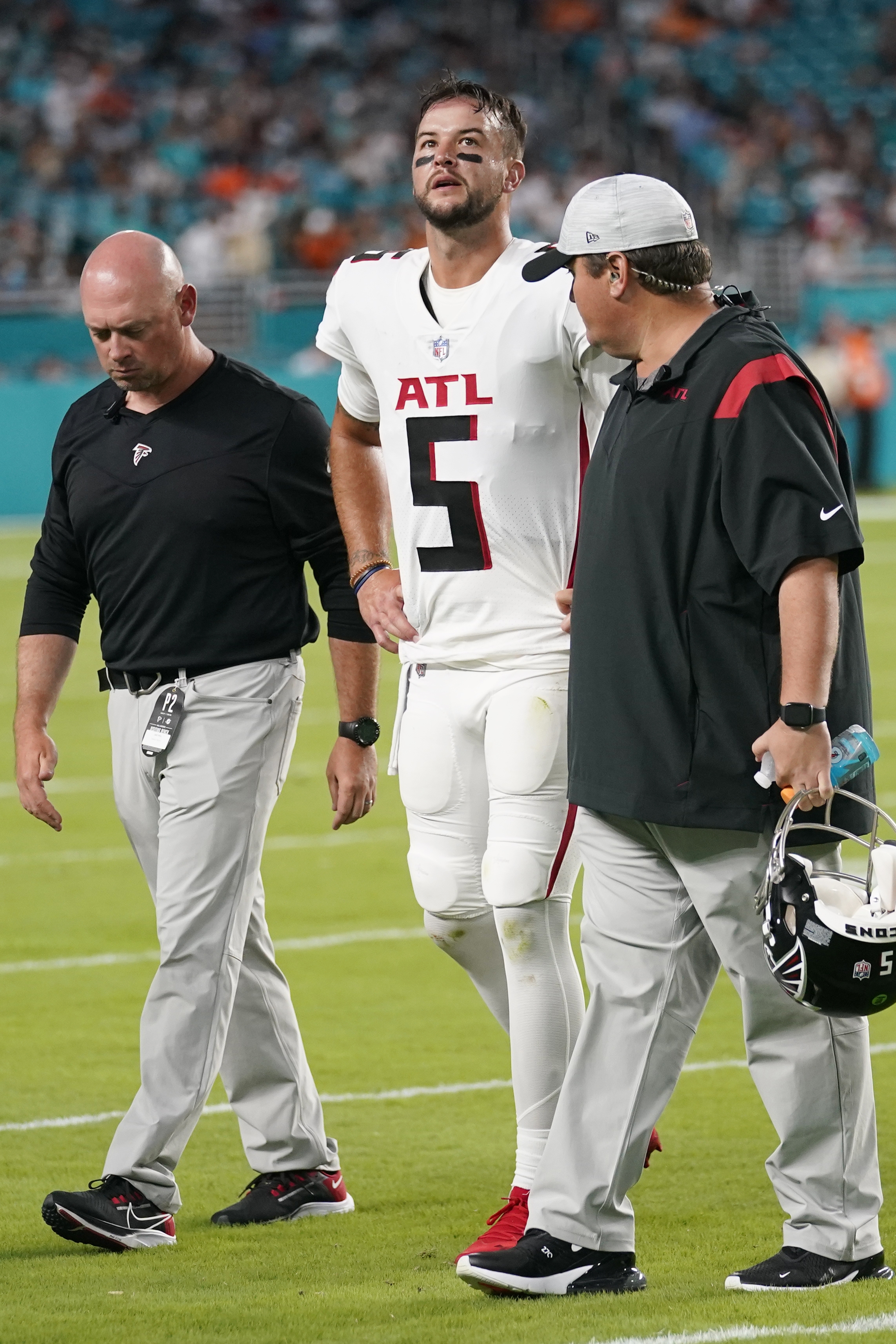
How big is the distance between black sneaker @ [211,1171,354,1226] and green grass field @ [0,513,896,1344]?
0.05m

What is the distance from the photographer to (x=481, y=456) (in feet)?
14.3

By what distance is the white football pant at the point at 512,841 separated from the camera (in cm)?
424

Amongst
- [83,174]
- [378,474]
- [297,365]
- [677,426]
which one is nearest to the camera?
[677,426]

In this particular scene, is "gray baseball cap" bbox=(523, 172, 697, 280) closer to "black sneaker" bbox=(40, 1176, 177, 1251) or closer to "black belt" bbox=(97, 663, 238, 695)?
"black belt" bbox=(97, 663, 238, 695)

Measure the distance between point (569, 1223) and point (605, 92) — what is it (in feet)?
94.4

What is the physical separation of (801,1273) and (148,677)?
79.2 inches

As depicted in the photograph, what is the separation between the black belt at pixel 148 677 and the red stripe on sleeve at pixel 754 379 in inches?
59.3

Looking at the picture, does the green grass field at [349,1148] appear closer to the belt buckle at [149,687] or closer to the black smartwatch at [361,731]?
the black smartwatch at [361,731]

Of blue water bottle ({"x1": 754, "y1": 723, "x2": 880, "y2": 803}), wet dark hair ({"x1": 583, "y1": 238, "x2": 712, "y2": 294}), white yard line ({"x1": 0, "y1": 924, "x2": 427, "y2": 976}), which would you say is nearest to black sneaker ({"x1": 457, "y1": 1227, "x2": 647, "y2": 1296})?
blue water bottle ({"x1": 754, "y1": 723, "x2": 880, "y2": 803})

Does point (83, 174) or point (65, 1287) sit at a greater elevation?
point (83, 174)

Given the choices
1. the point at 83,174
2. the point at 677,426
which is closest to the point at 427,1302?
the point at 677,426

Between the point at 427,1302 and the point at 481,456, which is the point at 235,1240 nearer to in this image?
the point at 427,1302

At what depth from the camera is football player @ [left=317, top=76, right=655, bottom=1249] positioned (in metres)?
4.25

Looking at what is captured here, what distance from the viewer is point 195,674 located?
4629 millimetres
